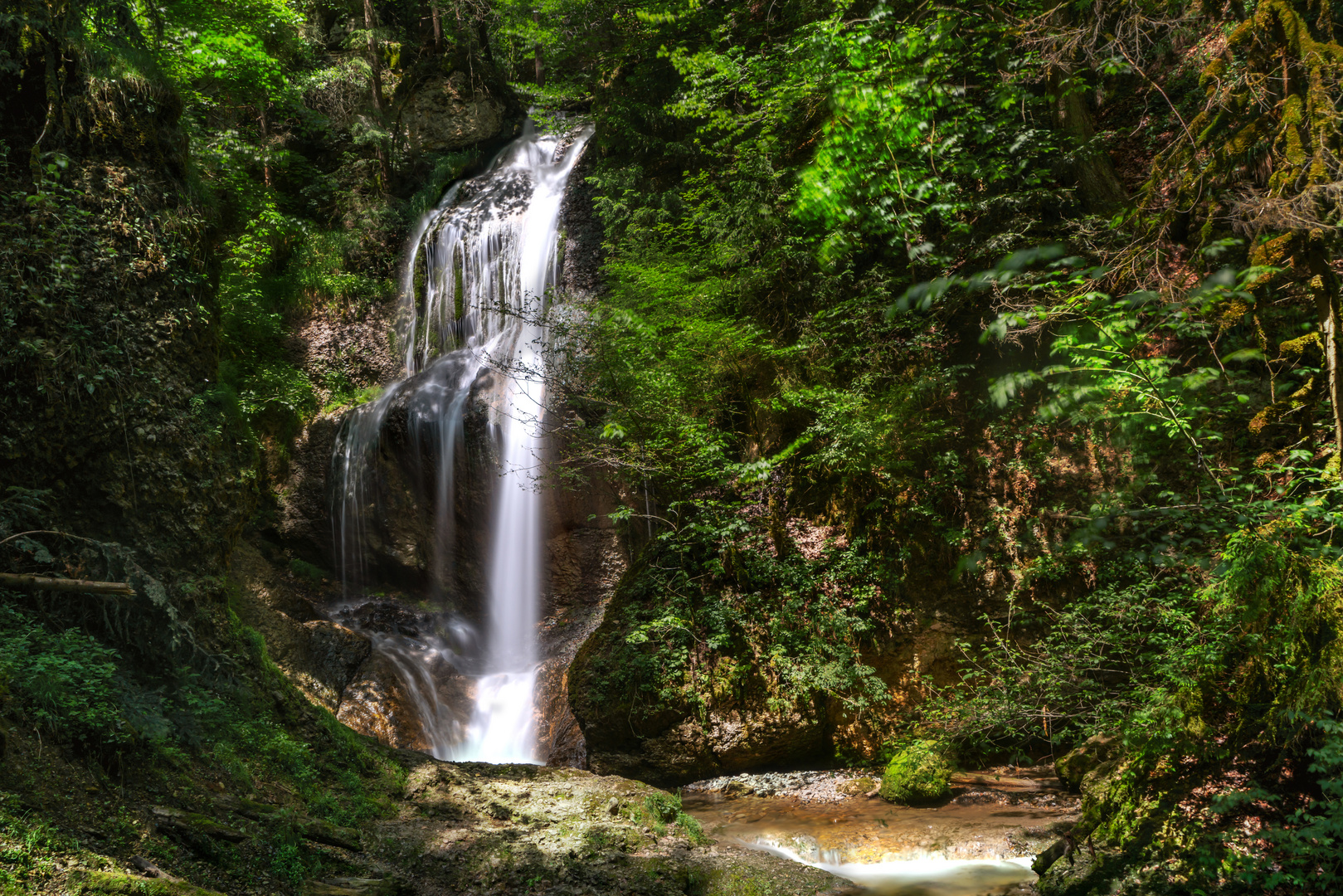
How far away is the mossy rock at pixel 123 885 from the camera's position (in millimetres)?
3107

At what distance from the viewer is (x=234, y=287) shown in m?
14.0

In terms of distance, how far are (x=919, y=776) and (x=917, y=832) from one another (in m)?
0.77

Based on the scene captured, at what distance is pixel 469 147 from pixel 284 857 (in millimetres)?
17836

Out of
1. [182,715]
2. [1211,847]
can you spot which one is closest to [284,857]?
[182,715]

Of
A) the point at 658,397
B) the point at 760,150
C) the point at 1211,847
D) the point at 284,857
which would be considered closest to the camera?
the point at 1211,847

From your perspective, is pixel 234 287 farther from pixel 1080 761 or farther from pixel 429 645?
pixel 1080 761

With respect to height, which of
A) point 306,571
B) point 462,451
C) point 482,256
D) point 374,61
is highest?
point 374,61

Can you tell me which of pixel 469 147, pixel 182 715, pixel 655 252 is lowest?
pixel 182 715

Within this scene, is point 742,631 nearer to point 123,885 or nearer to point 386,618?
point 123,885

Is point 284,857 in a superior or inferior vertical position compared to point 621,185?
inferior

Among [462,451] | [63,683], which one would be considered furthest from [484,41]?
[63,683]

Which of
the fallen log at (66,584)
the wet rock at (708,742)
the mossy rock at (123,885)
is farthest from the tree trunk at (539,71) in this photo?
the mossy rock at (123,885)

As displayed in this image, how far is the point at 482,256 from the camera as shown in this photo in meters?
15.8

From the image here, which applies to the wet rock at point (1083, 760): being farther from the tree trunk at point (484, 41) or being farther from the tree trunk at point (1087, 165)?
the tree trunk at point (484, 41)
